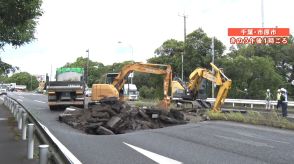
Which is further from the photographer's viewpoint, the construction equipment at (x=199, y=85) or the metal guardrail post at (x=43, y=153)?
the construction equipment at (x=199, y=85)

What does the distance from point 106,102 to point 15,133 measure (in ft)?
27.1

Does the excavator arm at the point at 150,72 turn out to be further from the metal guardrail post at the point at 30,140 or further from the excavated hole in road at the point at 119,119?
the metal guardrail post at the point at 30,140

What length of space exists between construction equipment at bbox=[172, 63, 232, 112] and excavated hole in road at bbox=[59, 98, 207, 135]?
367 centimetres

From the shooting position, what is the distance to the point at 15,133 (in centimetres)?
1620

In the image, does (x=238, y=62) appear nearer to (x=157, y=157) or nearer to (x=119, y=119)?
(x=119, y=119)

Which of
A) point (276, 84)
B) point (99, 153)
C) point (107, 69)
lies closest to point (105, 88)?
point (99, 153)

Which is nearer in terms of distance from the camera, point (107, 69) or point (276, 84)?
point (276, 84)

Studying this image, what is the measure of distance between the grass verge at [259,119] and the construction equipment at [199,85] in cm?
267

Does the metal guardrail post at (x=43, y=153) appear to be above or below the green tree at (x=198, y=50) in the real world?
below

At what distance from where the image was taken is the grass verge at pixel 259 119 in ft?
66.1

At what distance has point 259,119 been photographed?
2162 centimetres

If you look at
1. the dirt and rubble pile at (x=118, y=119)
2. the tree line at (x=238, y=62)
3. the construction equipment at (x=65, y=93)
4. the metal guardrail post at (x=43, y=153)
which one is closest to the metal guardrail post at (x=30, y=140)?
the metal guardrail post at (x=43, y=153)

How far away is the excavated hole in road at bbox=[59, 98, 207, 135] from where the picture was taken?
19.6m

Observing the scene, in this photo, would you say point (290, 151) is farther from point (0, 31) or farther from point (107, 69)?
point (107, 69)
